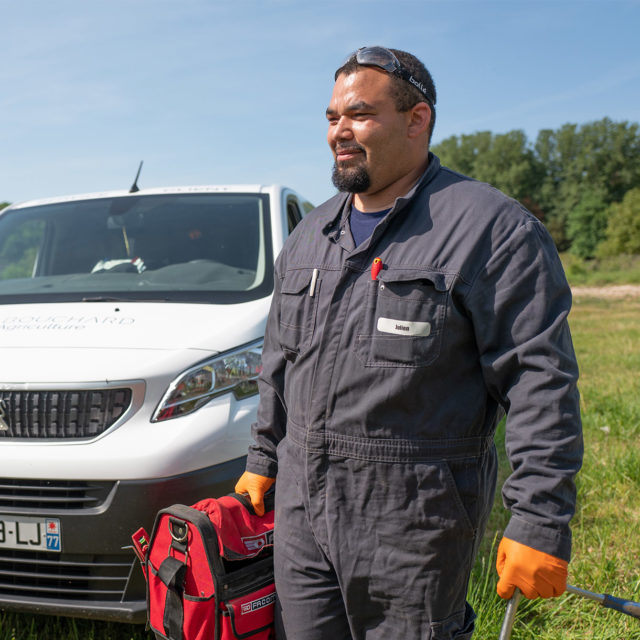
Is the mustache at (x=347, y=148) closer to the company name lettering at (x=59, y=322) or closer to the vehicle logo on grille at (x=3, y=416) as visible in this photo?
the company name lettering at (x=59, y=322)

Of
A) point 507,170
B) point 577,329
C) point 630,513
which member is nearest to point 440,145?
point 507,170

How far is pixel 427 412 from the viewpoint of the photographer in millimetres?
1798

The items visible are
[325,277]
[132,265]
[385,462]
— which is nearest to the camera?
[385,462]

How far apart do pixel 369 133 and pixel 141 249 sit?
2191 millimetres

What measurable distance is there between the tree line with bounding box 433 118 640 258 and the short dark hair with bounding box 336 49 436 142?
73631 millimetres

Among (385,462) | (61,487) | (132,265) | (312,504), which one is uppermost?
(132,265)

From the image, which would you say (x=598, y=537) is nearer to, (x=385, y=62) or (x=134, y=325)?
(x=134, y=325)

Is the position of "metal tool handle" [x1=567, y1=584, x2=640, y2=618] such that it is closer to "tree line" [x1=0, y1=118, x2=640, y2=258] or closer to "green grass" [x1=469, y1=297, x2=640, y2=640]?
"green grass" [x1=469, y1=297, x2=640, y2=640]

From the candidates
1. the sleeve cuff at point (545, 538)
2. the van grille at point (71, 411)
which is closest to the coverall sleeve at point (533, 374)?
the sleeve cuff at point (545, 538)

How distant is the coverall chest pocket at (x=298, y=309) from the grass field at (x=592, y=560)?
1.42 metres

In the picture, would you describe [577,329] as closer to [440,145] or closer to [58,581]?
[58,581]

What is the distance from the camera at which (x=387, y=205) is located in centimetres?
206

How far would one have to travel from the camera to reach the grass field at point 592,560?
2771mm

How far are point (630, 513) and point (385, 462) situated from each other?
8.74 ft
